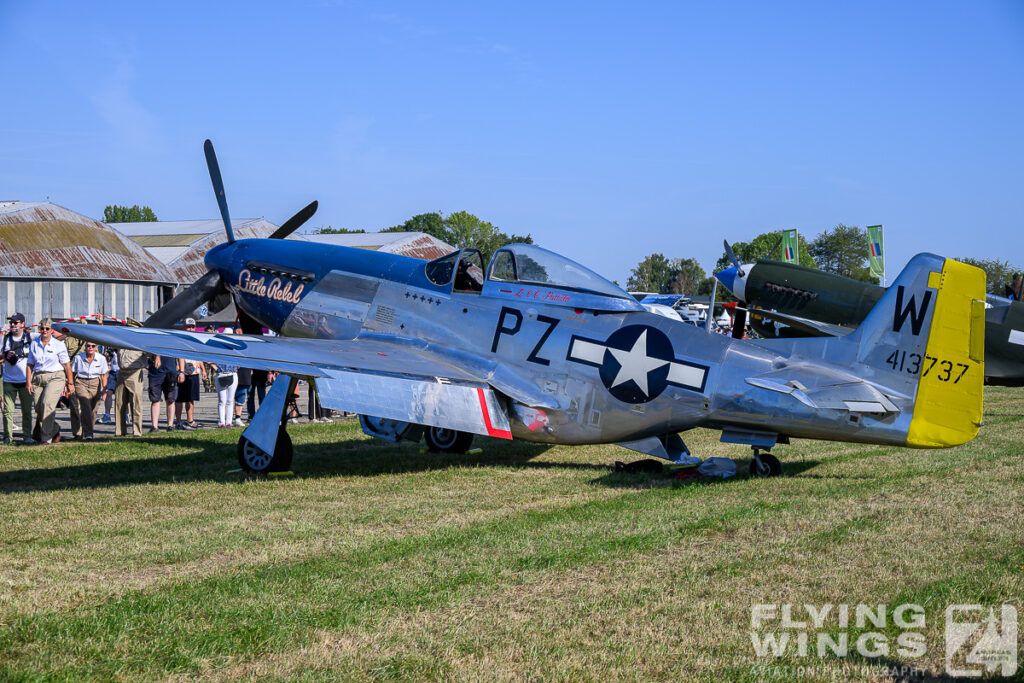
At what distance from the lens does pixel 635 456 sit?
11.3 meters

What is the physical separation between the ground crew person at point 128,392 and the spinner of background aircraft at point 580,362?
4.24m

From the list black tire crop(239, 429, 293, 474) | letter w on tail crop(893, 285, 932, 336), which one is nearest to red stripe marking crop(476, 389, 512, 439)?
black tire crop(239, 429, 293, 474)

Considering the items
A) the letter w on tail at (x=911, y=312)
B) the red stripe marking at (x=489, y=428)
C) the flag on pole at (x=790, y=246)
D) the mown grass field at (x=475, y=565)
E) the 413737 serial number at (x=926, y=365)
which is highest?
the flag on pole at (x=790, y=246)

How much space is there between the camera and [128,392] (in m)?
13.9

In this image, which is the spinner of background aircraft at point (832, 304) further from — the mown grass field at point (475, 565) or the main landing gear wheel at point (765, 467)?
the mown grass field at point (475, 565)

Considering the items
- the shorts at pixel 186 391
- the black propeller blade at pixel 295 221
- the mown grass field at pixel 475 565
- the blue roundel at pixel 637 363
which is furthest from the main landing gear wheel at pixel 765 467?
the shorts at pixel 186 391

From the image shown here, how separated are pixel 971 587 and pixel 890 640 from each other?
1117 mm

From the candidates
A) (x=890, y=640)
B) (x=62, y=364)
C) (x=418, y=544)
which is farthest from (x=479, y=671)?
(x=62, y=364)

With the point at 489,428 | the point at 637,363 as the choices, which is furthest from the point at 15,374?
the point at 637,363

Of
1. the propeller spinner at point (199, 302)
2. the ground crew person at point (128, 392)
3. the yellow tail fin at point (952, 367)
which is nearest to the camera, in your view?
the yellow tail fin at point (952, 367)

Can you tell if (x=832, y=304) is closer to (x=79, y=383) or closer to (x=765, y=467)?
(x=765, y=467)

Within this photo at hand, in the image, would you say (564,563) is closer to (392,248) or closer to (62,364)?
(62,364)

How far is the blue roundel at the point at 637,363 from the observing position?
891cm

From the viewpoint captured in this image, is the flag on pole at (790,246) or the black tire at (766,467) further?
the flag on pole at (790,246)
